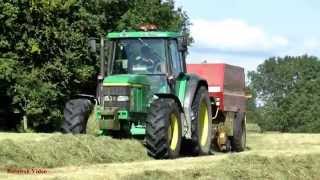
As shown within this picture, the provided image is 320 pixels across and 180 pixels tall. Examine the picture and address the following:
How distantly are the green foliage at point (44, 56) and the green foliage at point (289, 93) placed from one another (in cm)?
5948

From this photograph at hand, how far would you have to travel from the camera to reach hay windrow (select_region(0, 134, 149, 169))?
474 inches

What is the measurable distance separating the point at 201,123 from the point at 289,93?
333ft

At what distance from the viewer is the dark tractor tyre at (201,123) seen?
16.3 metres

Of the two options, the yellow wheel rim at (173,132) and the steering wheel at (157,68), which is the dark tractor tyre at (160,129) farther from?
the steering wheel at (157,68)

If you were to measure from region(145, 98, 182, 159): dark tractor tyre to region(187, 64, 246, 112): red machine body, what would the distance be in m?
5.93

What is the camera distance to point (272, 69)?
5192 inches

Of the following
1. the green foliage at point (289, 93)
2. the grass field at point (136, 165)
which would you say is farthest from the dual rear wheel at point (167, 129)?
the green foliage at point (289, 93)

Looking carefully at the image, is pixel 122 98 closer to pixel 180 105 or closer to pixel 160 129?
pixel 180 105

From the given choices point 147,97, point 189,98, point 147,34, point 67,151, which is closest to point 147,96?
point 147,97

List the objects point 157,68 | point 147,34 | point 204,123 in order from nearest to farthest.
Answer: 1. point 157,68
2. point 147,34
3. point 204,123

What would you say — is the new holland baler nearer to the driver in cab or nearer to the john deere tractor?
the john deere tractor

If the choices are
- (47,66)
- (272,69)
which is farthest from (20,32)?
(272,69)

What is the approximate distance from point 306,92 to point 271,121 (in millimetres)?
7934

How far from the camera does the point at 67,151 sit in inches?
510
